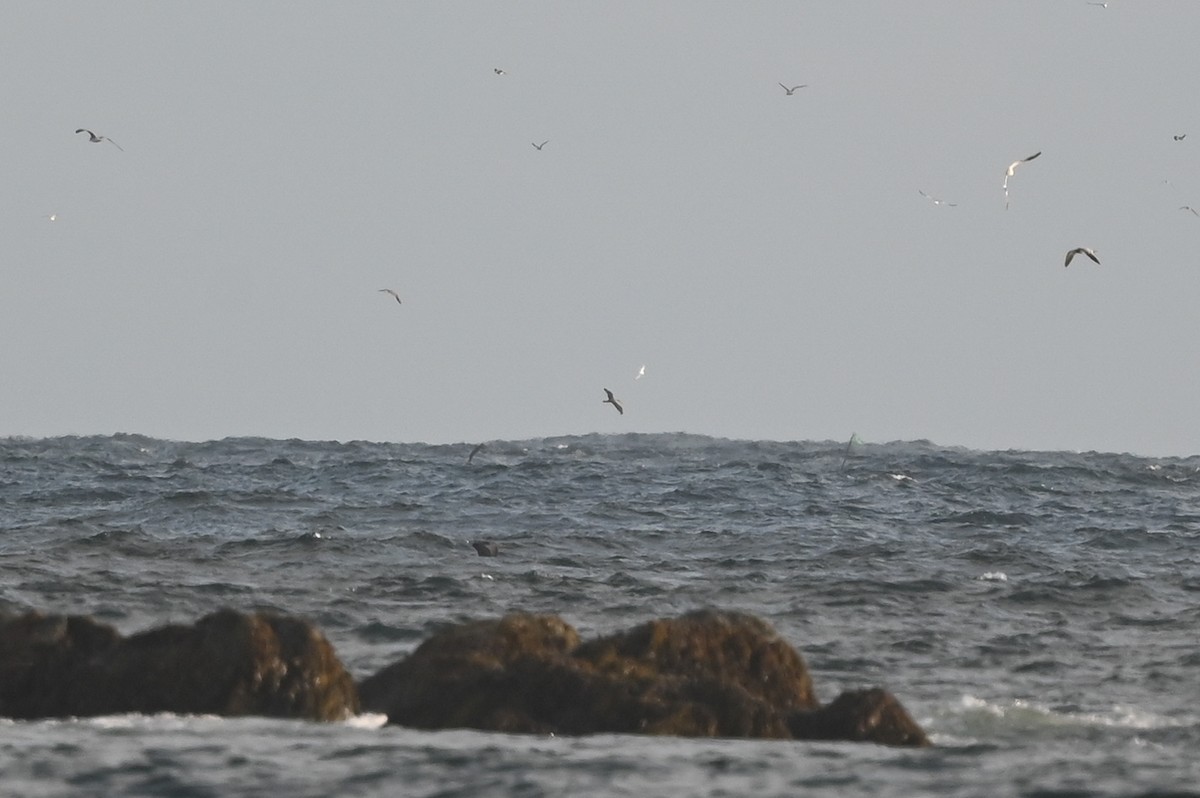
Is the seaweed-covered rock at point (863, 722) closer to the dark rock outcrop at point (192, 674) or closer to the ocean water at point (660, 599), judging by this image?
the ocean water at point (660, 599)

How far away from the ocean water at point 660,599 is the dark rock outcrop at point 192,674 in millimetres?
269

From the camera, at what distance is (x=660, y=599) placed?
2184 centimetres

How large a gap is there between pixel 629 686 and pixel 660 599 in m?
9.35

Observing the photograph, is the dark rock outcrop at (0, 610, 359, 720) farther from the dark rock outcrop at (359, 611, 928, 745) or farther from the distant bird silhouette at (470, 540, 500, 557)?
the distant bird silhouette at (470, 540, 500, 557)

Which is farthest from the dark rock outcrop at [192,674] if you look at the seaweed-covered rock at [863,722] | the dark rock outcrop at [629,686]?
the seaweed-covered rock at [863,722]

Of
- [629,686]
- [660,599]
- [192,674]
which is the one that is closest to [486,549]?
[660,599]

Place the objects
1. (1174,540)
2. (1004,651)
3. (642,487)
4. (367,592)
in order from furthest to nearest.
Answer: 1. (642,487)
2. (1174,540)
3. (367,592)
4. (1004,651)

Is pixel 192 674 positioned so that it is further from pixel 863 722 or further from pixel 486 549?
pixel 486 549

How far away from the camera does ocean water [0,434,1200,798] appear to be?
36.4 feet

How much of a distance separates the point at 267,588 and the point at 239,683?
9567 millimetres

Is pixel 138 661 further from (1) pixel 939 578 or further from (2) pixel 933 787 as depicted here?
(1) pixel 939 578

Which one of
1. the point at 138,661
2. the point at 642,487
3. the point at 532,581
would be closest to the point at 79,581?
the point at 532,581

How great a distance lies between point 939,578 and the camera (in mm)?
24672

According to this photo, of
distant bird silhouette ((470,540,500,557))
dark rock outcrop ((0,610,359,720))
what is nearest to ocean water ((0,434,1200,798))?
distant bird silhouette ((470,540,500,557))
